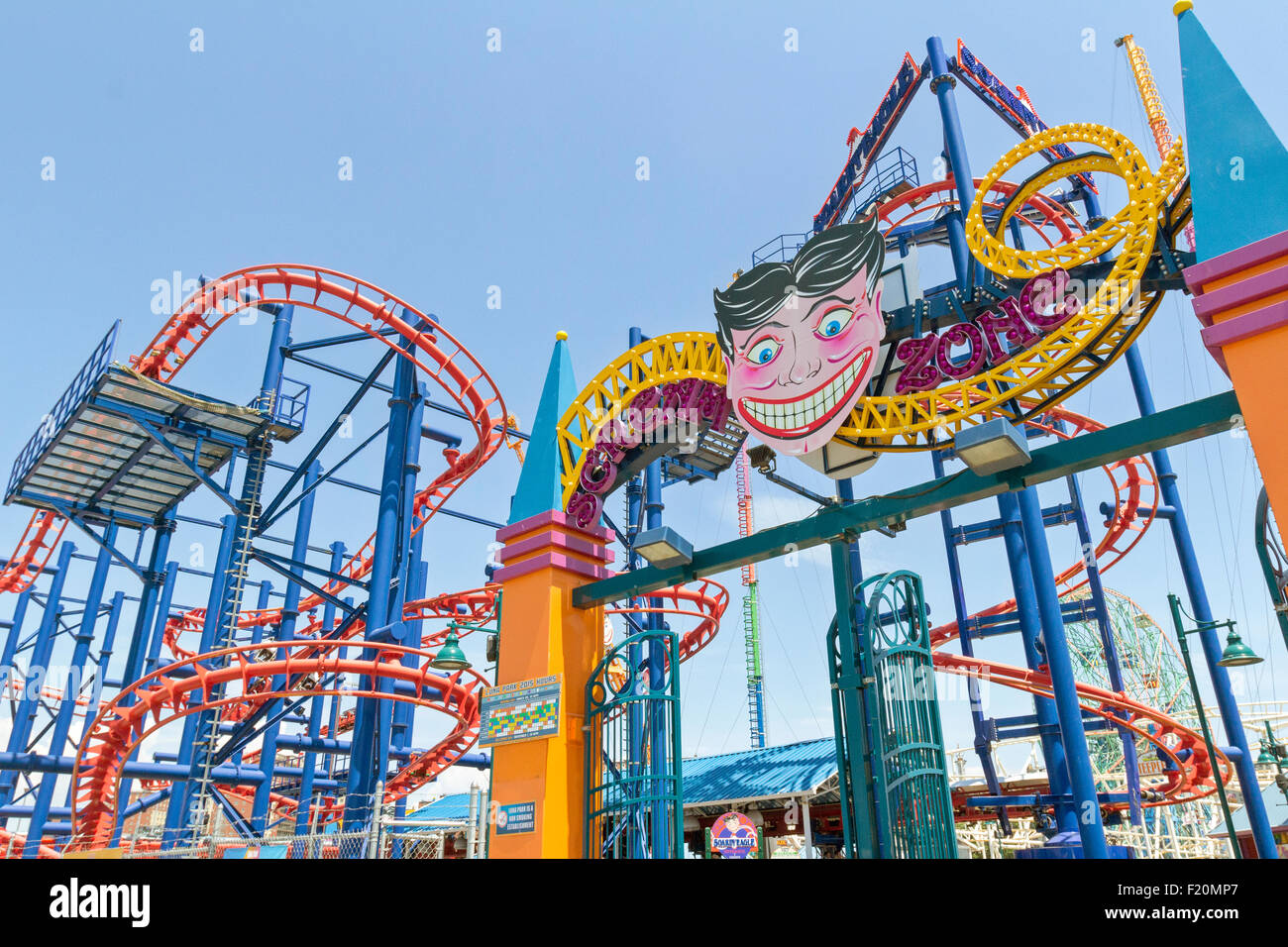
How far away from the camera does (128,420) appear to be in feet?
60.5

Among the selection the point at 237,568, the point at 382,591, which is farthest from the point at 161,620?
the point at 382,591

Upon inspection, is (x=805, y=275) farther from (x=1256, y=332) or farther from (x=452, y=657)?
(x=452, y=657)

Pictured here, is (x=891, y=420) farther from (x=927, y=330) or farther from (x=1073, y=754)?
(x=1073, y=754)

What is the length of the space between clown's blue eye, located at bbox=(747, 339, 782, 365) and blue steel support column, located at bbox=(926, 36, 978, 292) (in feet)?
23.5

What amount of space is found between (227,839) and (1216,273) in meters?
11.6

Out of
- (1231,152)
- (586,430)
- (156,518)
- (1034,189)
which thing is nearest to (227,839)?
(586,430)

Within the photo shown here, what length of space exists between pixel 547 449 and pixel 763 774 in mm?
11584

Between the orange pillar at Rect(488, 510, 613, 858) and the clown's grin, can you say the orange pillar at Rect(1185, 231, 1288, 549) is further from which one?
the orange pillar at Rect(488, 510, 613, 858)

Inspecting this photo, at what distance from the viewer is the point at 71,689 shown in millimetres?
22047

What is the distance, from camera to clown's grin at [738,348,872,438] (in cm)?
780

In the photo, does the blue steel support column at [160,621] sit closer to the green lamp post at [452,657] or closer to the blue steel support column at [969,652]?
the green lamp post at [452,657]

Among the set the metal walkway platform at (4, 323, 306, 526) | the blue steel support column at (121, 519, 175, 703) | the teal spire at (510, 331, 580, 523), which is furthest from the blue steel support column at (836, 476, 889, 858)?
the blue steel support column at (121, 519, 175, 703)

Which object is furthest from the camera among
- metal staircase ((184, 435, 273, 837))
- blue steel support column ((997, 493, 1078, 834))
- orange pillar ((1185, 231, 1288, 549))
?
metal staircase ((184, 435, 273, 837))
